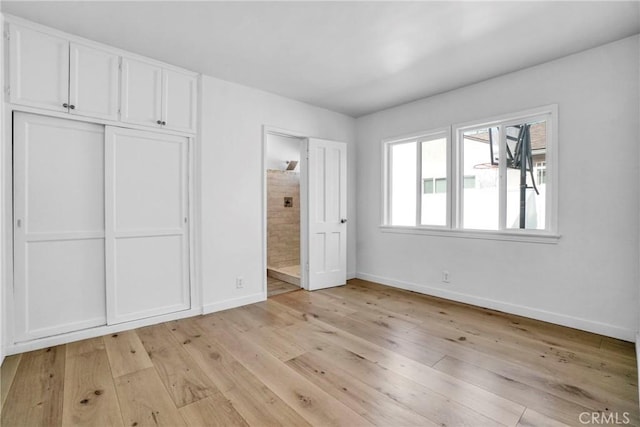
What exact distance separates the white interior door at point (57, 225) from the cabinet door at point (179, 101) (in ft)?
1.97

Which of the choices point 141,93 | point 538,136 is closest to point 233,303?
point 141,93

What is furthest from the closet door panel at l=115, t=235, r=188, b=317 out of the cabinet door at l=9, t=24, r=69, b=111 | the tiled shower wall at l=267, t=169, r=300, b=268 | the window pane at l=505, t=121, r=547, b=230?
the window pane at l=505, t=121, r=547, b=230

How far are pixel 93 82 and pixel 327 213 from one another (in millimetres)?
2890

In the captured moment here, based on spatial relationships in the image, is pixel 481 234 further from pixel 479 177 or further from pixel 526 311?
pixel 526 311

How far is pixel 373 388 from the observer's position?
1896 mm

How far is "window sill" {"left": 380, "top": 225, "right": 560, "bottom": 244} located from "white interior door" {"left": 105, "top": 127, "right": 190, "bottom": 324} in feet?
8.90

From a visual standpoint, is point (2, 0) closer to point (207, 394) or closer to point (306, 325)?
point (207, 394)

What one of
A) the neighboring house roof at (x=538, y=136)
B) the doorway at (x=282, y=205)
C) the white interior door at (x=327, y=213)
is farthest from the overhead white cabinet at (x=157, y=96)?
the neighboring house roof at (x=538, y=136)

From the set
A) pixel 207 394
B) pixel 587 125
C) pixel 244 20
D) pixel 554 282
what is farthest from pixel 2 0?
pixel 554 282

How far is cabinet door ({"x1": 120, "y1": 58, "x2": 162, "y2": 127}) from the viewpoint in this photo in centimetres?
278

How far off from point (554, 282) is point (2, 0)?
16.2 ft

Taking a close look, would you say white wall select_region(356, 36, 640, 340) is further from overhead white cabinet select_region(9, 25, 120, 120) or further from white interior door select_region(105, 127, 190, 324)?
overhead white cabinet select_region(9, 25, 120, 120)

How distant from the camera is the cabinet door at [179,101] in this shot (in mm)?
3020

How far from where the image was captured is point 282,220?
222 inches
